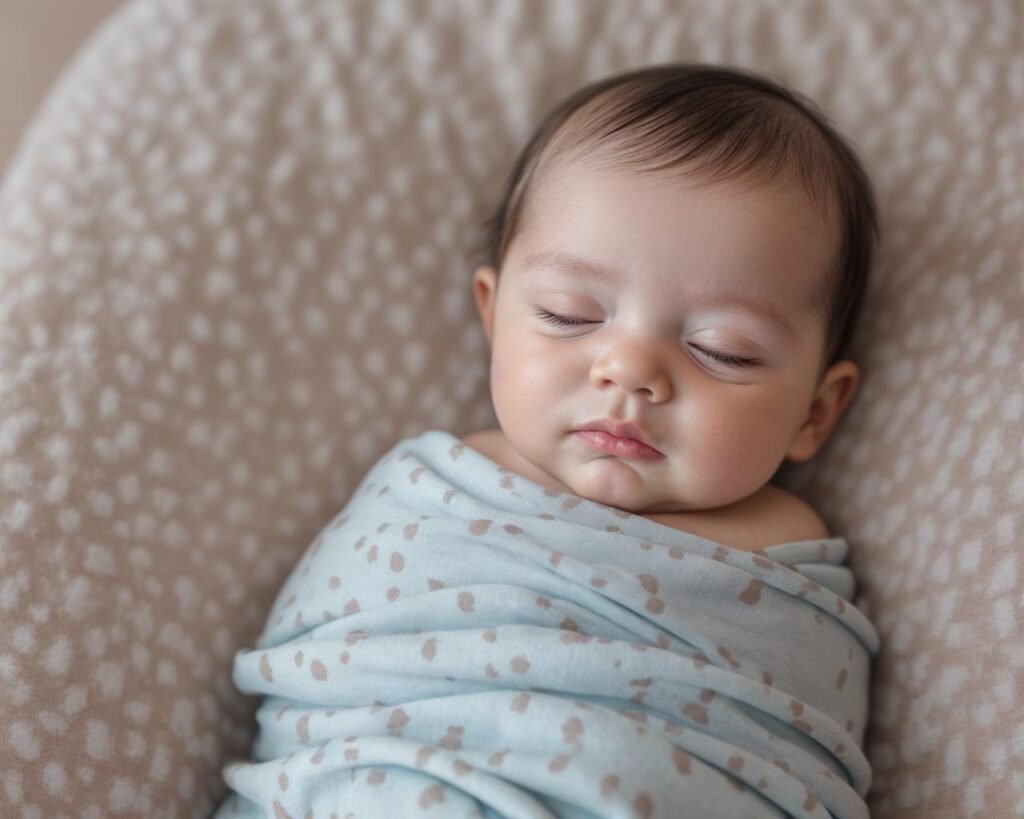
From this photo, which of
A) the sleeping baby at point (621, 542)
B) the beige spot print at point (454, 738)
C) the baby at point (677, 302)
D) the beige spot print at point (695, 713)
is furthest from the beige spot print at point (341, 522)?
the beige spot print at point (695, 713)

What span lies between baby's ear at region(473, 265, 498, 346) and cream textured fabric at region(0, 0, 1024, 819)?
1.3 inches

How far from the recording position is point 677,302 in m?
1.06

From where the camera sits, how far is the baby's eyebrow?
3.49ft

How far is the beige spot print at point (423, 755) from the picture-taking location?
900mm

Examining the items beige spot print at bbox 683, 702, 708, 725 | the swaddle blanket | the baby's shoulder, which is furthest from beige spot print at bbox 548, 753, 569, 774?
the baby's shoulder

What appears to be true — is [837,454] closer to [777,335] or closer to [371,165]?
[777,335]

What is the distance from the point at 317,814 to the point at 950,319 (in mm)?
826

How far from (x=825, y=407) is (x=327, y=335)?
57 centimetres

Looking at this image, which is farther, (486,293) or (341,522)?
(486,293)

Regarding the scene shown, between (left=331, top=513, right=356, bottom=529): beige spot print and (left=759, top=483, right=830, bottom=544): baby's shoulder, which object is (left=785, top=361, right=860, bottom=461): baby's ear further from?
(left=331, top=513, right=356, bottom=529): beige spot print

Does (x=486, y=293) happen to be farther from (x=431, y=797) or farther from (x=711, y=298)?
(x=431, y=797)

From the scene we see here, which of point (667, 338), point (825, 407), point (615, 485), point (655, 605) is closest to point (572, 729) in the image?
point (655, 605)

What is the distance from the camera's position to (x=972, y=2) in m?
1.39

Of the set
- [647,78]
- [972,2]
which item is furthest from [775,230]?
[972,2]
